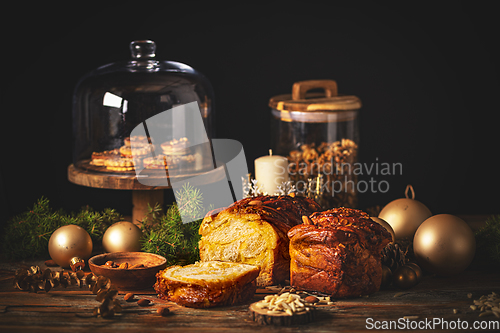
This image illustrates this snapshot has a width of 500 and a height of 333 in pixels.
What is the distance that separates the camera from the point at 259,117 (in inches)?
145

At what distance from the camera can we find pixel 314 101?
3107 millimetres

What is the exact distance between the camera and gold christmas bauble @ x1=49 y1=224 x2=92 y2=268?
2.55 m

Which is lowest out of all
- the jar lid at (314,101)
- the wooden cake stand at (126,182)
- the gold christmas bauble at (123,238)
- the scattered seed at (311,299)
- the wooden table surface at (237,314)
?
the wooden table surface at (237,314)

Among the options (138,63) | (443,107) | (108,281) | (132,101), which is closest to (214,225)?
(108,281)

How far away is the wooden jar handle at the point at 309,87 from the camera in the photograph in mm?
3146

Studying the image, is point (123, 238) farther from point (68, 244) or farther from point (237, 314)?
point (237, 314)

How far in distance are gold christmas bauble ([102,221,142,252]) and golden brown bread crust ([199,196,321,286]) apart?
367 millimetres

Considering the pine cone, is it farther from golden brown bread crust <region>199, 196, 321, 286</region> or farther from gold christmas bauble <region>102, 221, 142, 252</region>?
gold christmas bauble <region>102, 221, 142, 252</region>

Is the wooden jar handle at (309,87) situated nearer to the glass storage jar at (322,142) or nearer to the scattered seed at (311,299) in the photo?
the glass storage jar at (322,142)

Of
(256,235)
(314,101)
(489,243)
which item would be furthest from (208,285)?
(314,101)

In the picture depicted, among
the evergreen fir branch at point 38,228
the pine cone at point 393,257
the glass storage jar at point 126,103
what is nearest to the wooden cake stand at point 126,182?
the glass storage jar at point 126,103

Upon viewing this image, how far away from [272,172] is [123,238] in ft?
2.57

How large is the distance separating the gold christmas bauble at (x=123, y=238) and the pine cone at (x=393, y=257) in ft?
3.47

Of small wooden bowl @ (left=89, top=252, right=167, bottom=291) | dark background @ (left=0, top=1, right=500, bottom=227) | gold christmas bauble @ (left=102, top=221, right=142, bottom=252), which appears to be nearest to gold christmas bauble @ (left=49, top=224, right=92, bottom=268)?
gold christmas bauble @ (left=102, top=221, right=142, bottom=252)
